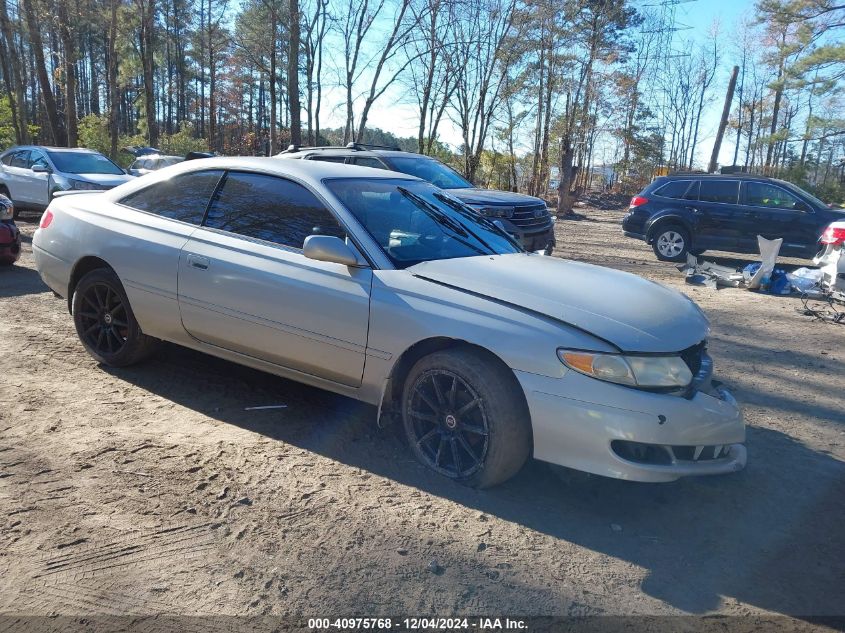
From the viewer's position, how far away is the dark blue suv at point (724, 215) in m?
12.0

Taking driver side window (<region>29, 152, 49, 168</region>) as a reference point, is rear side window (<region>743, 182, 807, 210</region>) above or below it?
above

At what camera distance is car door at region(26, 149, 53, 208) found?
43.3 ft

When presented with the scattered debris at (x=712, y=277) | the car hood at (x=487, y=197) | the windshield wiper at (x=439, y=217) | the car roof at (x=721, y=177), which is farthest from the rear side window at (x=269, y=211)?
the car roof at (x=721, y=177)

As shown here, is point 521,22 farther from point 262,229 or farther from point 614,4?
point 262,229

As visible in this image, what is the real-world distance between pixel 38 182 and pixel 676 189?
12.8 meters

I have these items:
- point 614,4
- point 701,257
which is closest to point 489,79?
point 614,4

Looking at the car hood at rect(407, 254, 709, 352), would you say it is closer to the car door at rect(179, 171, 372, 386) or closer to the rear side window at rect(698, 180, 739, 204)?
the car door at rect(179, 171, 372, 386)

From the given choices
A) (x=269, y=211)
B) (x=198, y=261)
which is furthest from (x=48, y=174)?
(x=269, y=211)

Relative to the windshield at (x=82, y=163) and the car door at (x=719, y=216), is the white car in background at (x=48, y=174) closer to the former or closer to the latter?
the windshield at (x=82, y=163)

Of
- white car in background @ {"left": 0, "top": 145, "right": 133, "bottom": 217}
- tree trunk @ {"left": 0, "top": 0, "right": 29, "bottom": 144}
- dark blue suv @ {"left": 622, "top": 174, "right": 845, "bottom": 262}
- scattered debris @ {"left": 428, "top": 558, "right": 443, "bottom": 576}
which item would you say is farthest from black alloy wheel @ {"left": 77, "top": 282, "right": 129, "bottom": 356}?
tree trunk @ {"left": 0, "top": 0, "right": 29, "bottom": 144}

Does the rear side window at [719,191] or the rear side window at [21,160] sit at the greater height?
the rear side window at [719,191]

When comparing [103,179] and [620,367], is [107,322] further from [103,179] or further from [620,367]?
[103,179]

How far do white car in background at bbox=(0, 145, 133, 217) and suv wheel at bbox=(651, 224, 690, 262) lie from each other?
10.6 meters

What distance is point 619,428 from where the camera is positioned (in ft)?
9.99
